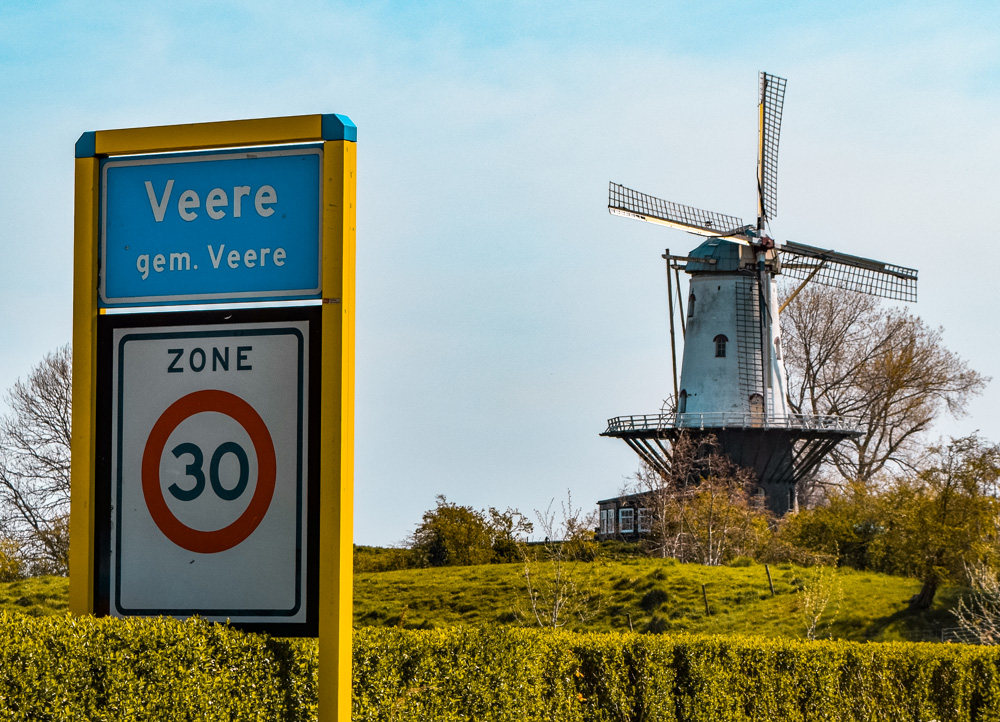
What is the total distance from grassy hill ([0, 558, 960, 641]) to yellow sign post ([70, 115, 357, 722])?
59.4ft

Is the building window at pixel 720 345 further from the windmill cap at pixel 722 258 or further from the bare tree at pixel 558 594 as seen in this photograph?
the bare tree at pixel 558 594

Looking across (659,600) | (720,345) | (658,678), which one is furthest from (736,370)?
(658,678)

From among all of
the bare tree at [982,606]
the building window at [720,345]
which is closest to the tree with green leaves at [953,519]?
the bare tree at [982,606]

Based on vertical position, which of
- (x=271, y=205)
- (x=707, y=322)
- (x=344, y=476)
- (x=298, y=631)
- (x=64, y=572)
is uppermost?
(x=707, y=322)

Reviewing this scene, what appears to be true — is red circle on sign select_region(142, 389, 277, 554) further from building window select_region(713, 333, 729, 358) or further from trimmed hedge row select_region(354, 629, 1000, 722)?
building window select_region(713, 333, 729, 358)

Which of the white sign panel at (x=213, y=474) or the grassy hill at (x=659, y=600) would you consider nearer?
the white sign panel at (x=213, y=474)

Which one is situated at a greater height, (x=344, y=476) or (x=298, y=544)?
(x=344, y=476)

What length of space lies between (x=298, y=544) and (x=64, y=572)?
27606 millimetres

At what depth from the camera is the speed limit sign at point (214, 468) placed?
350 cm

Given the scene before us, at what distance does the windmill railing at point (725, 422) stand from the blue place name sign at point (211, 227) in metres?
32.2

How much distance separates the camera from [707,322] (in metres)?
36.2

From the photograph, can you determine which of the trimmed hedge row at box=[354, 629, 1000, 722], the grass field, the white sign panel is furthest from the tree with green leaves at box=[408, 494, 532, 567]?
the white sign panel

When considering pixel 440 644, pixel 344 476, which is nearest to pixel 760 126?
pixel 440 644

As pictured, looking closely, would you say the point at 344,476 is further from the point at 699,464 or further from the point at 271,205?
the point at 699,464
